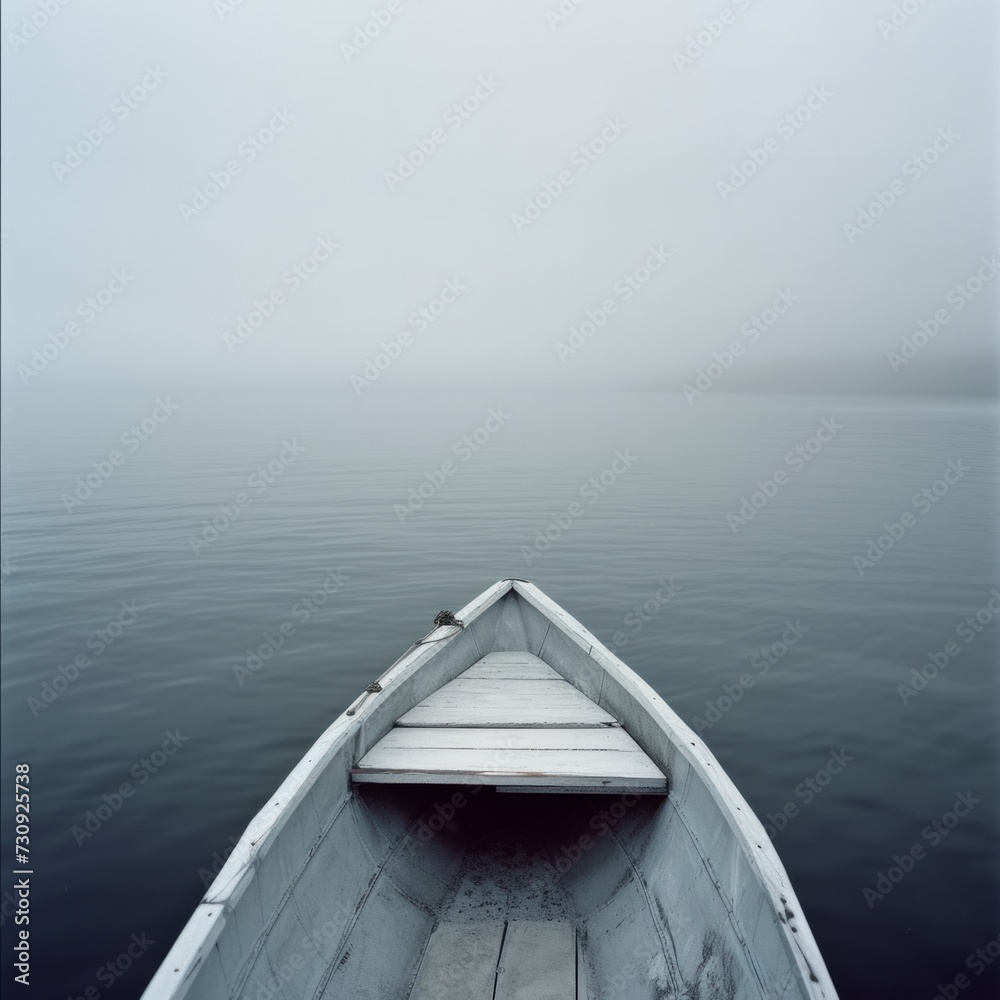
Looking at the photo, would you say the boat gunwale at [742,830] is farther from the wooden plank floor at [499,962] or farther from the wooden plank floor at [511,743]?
the wooden plank floor at [499,962]

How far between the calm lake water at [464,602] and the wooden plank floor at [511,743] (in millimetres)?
1827

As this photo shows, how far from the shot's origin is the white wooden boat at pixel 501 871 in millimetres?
3297

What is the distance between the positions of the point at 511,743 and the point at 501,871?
35.2 inches

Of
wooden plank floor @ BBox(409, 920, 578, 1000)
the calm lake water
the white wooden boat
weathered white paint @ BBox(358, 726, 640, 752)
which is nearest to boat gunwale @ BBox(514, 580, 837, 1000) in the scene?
the white wooden boat

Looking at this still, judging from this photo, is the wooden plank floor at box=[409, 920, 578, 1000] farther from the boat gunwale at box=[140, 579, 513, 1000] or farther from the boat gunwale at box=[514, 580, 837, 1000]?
the boat gunwale at box=[140, 579, 513, 1000]

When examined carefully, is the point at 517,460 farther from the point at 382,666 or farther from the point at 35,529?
the point at 382,666

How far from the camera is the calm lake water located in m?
5.52

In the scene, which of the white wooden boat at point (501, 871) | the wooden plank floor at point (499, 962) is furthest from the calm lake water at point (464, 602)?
the wooden plank floor at point (499, 962)

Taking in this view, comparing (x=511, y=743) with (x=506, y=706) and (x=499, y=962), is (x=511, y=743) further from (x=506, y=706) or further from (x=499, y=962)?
(x=499, y=962)

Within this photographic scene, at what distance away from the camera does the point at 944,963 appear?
4.84m

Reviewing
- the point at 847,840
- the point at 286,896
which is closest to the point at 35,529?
the point at 286,896

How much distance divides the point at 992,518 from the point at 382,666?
1638 centimetres

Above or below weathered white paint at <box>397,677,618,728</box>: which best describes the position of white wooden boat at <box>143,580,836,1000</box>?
below

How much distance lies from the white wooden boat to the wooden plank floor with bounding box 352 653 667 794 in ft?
0.07
